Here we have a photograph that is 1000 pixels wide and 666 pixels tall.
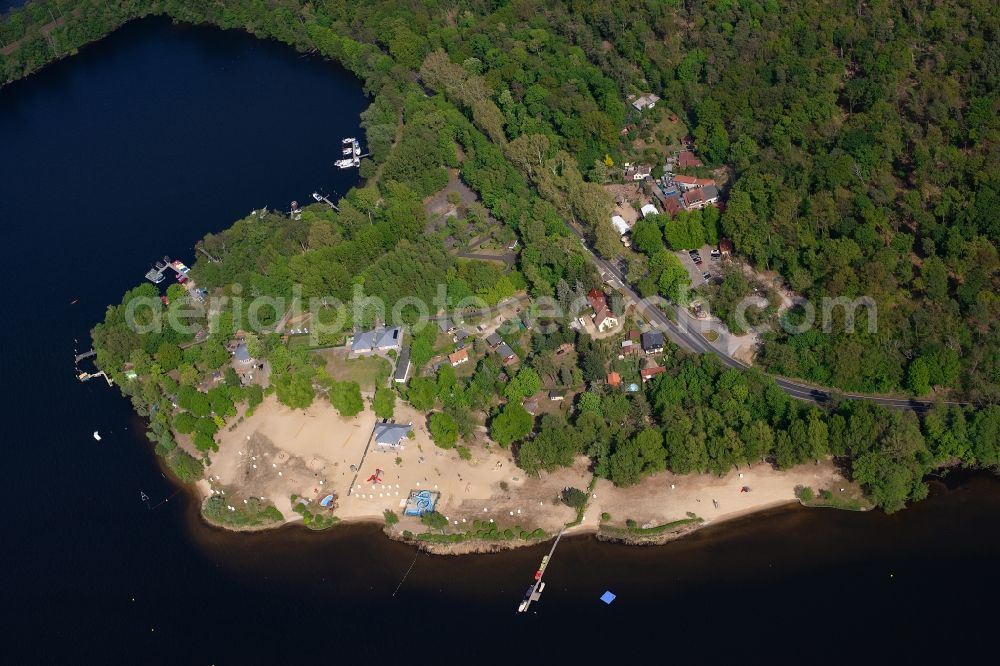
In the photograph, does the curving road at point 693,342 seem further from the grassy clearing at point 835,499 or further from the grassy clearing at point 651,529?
the grassy clearing at point 651,529

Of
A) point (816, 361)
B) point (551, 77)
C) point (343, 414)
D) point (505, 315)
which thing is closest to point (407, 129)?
point (551, 77)

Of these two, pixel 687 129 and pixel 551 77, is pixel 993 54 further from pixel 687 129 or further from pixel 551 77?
pixel 551 77

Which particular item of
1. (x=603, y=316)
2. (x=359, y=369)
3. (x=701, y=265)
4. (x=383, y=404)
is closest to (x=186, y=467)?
(x=359, y=369)

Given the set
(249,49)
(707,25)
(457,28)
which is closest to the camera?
(707,25)

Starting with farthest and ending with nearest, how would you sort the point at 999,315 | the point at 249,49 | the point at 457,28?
1. the point at 249,49
2. the point at 457,28
3. the point at 999,315

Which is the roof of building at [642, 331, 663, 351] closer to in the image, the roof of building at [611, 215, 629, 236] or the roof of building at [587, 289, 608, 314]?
the roof of building at [587, 289, 608, 314]

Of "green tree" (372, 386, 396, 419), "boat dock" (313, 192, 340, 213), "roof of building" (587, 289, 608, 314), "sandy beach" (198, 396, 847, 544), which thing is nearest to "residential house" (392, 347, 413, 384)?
"green tree" (372, 386, 396, 419)

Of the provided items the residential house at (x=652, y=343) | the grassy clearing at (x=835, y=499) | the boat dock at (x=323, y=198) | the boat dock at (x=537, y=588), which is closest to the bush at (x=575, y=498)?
the boat dock at (x=537, y=588)
